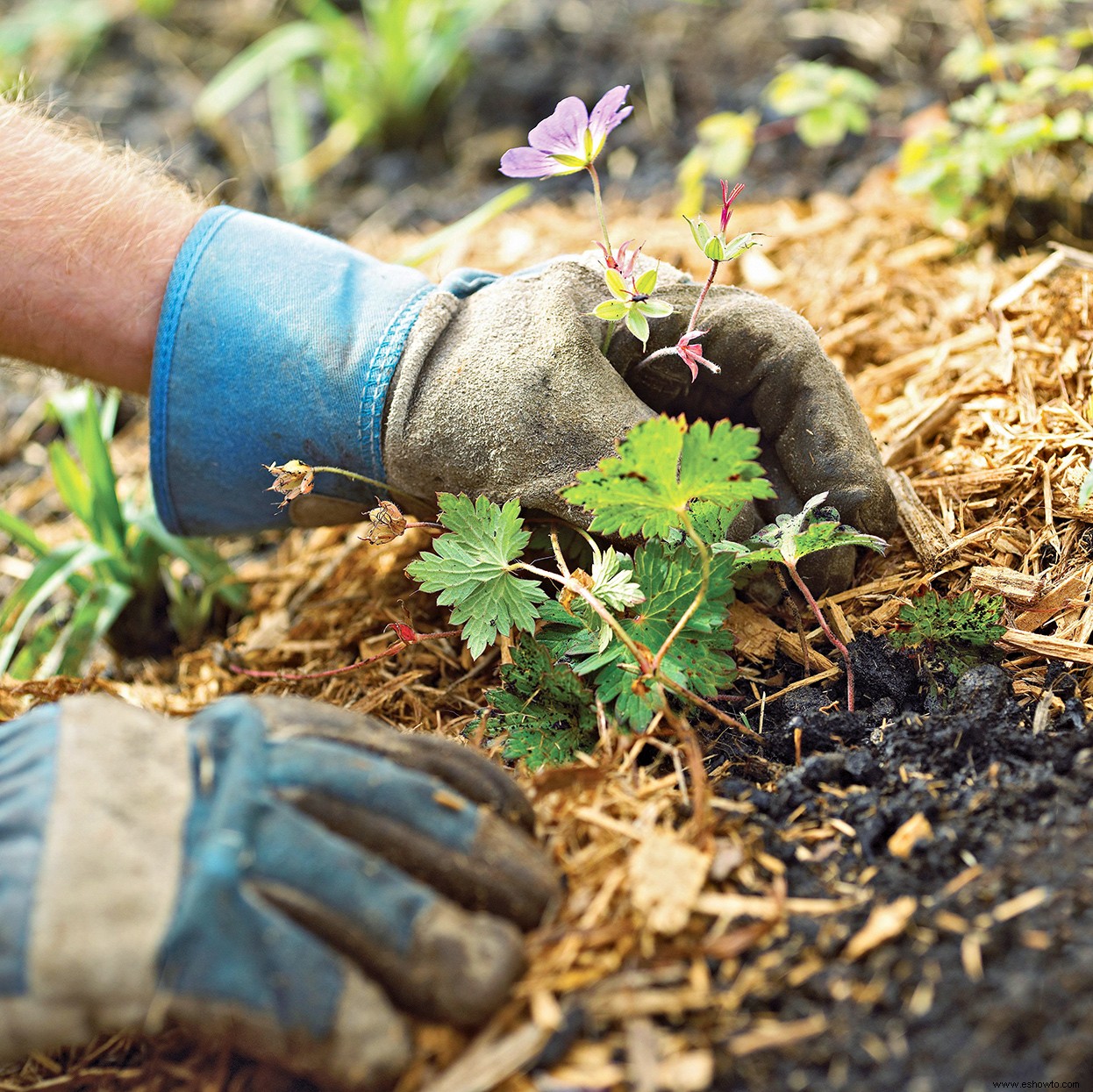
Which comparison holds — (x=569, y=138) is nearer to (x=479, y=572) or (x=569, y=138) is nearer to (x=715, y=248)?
(x=715, y=248)

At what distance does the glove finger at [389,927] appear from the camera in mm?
1073

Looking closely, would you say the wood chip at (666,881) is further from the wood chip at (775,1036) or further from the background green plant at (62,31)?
the background green plant at (62,31)

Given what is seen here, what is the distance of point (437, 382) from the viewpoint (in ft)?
5.64

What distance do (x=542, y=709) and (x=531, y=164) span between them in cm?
87

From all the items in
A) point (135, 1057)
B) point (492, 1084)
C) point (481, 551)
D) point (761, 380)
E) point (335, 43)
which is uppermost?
point (335, 43)

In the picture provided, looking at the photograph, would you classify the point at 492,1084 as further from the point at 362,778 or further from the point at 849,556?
the point at 849,556

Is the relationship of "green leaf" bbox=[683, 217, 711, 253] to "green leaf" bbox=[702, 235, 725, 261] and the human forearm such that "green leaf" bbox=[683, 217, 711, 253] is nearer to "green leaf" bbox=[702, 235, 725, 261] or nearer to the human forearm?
"green leaf" bbox=[702, 235, 725, 261]

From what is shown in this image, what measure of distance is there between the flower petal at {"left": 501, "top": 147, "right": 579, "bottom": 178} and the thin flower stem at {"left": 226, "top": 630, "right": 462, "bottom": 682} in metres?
0.77

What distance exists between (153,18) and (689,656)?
517 centimetres

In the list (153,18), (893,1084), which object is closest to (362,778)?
(893,1084)

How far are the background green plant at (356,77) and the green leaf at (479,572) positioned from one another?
2.81 m

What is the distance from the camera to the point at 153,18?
5.12 metres

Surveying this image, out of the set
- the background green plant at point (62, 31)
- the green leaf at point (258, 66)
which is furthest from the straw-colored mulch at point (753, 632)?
the background green plant at point (62, 31)

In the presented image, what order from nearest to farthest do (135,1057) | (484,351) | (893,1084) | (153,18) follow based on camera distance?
(893,1084)
(135,1057)
(484,351)
(153,18)
